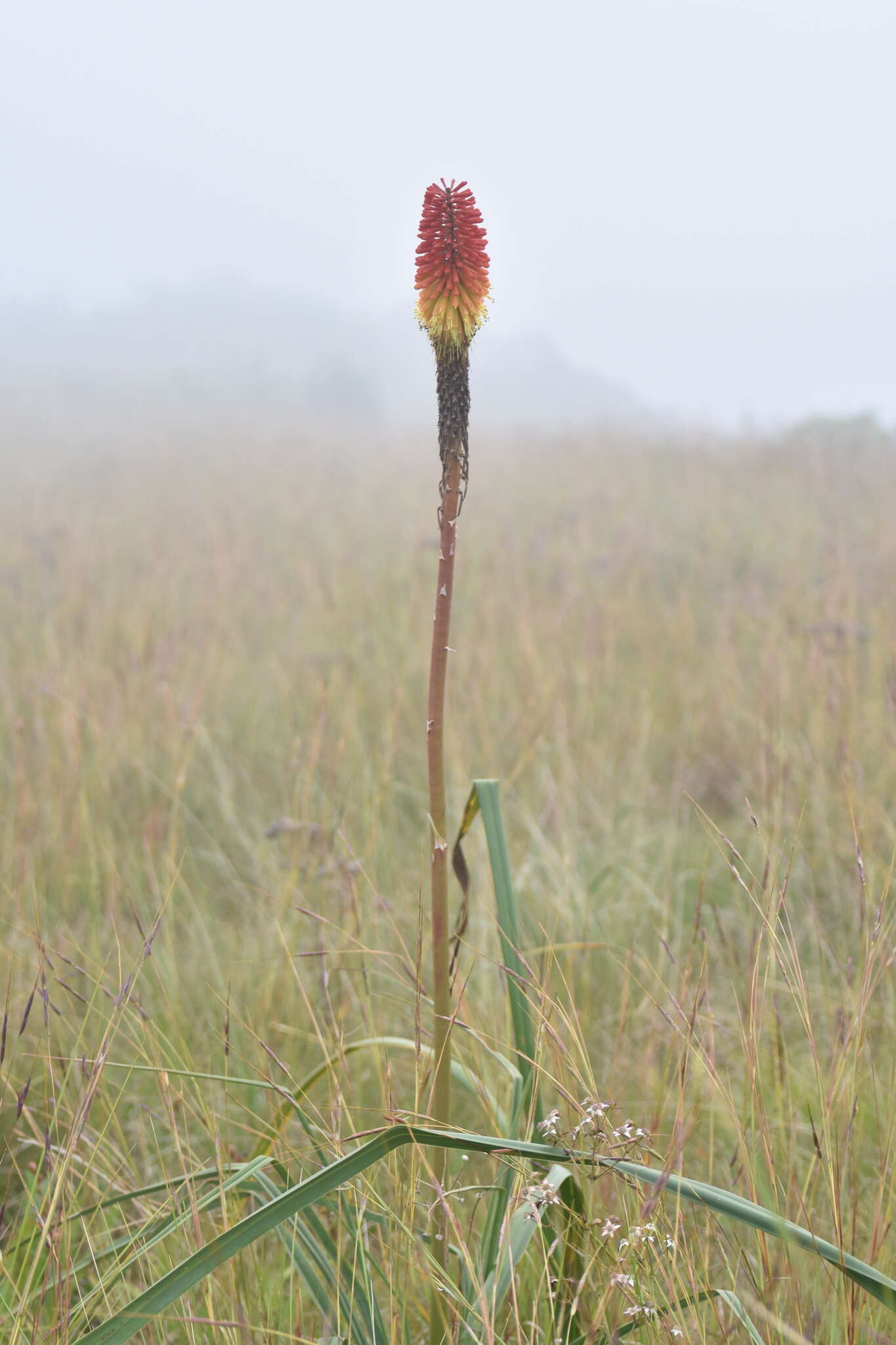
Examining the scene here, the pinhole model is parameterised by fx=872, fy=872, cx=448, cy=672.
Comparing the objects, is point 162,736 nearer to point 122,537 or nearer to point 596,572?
point 596,572

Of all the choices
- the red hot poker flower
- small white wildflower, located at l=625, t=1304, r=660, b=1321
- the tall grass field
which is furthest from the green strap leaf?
the red hot poker flower

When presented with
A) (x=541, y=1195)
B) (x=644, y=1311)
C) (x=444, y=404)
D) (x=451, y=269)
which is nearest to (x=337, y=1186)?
(x=541, y=1195)

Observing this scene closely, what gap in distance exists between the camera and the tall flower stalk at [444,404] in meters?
0.85

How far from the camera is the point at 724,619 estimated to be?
15.1 ft

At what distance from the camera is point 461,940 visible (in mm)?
1032

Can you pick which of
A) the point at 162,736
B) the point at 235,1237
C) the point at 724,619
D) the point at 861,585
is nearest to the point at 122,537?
the point at 162,736

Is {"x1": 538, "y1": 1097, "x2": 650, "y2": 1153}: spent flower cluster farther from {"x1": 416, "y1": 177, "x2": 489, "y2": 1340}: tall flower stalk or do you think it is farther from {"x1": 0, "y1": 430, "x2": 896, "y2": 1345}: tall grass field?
{"x1": 416, "y1": 177, "x2": 489, "y2": 1340}: tall flower stalk

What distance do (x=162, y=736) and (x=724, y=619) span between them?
287 centimetres

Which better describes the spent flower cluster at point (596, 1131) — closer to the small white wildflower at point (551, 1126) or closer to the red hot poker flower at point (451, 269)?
the small white wildflower at point (551, 1126)

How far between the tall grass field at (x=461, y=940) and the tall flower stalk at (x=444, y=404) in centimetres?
8

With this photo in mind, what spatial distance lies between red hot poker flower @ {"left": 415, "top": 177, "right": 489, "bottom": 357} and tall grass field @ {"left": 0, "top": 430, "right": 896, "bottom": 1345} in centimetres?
53

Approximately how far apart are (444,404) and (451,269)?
0.56 feet

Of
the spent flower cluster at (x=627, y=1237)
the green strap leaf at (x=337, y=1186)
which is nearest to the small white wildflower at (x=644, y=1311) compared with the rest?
the spent flower cluster at (x=627, y=1237)

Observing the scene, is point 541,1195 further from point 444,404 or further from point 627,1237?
point 444,404
